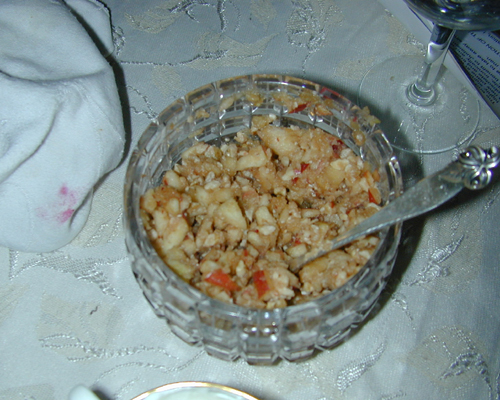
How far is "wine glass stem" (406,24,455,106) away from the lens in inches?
35.4

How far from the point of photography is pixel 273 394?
2.30 ft

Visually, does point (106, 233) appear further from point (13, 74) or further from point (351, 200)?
point (351, 200)

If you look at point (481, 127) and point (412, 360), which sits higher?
point (481, 127)

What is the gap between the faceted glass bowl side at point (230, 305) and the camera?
1.90 feet

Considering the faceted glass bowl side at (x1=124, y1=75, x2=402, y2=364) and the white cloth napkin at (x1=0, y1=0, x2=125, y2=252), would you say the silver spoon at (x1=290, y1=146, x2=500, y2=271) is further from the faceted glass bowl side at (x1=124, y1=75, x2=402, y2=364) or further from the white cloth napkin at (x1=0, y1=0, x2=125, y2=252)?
the white cloth napkin at (x1=0, y1=0, x2=125, y2=252)

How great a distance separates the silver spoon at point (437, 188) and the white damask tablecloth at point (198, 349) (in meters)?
0.20

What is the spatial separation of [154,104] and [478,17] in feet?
1.82

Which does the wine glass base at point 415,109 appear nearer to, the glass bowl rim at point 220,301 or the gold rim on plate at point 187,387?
the glass bowl rim at point 220,301

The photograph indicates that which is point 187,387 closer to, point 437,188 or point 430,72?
point 437,188

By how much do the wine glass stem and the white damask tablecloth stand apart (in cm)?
12

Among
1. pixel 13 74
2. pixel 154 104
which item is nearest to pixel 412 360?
pixel 154 104

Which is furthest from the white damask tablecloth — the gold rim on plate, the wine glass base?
the gold rim on plate

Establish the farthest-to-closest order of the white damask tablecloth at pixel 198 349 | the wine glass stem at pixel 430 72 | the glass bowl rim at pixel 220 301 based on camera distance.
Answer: the wine glass stem at pixel 430 72, the white damask tablecloth at pixel 198 349, the glass bowl rim at pixel 220 301

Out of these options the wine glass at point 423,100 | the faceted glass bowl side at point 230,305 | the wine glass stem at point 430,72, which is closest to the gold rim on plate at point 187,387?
the faceted glass bowl side at point 230,305
